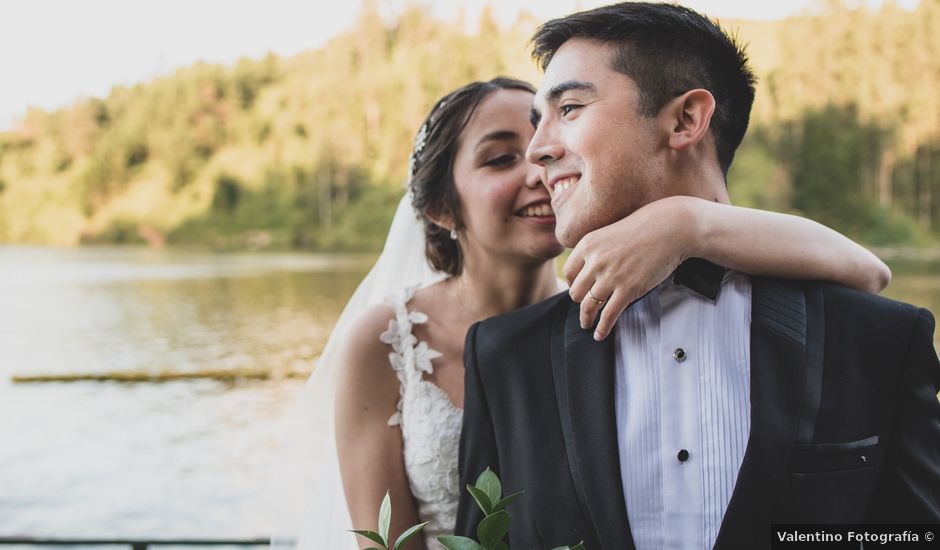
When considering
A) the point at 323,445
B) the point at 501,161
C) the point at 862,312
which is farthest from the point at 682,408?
the point at 323,445

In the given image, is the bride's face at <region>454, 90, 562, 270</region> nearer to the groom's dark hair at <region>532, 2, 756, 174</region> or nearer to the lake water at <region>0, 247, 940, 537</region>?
the groom's dark hair at <region>532, 2, 756, 174</region>

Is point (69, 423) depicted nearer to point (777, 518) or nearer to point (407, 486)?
point (407, 486)

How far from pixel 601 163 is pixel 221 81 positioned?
7884cm

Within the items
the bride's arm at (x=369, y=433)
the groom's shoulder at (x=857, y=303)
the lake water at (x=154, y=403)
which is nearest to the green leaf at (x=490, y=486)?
the groom's shoulder at (x=857, y=303)

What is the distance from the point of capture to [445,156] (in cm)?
229

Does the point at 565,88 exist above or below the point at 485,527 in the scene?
above

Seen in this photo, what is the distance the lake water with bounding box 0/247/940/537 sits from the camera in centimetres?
1193

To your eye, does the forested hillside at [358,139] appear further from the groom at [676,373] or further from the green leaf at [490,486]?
the green leaf at [490,486]

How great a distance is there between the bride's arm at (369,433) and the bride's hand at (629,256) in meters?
0.88

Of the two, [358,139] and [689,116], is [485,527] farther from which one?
[358,139]

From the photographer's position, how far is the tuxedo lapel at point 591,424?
4.41ft

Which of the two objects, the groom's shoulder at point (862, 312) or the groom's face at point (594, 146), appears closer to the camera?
the groom's shoulder at point (862, 312)

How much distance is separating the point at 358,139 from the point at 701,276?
5891 centimetres

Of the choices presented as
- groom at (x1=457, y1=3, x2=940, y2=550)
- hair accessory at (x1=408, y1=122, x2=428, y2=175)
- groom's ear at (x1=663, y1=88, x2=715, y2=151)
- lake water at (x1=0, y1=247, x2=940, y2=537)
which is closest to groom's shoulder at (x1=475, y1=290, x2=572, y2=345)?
groom at (x1=457, y1=3, x2=940, y2=550)
